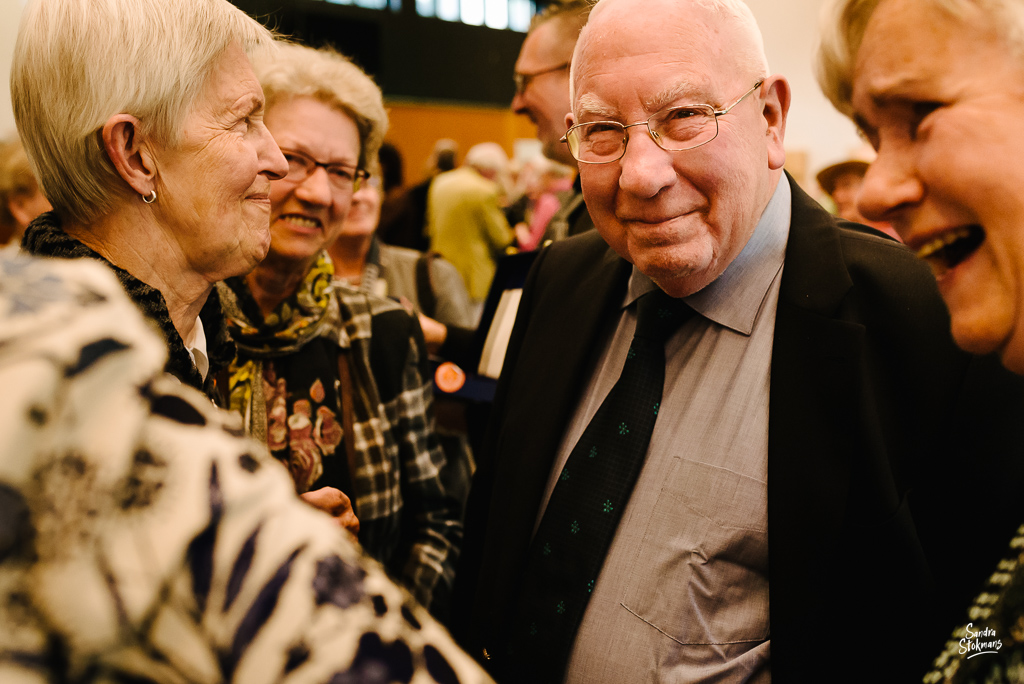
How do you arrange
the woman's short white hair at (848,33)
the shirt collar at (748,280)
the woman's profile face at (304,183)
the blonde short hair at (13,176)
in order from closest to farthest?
the woman's short white hair at (848,33) → the shirt collar at (748,280) → the woman's profile face at (304,183) → the blonde short hair at (13,176)

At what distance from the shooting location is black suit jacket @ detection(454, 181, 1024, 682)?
3.69 feet

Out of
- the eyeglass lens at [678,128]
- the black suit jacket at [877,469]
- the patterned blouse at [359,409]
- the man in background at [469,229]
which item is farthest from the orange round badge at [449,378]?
the man in background at [469,229]

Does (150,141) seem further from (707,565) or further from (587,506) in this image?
(707,565)

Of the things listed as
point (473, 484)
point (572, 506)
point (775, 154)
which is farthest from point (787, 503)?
point (473, 484)

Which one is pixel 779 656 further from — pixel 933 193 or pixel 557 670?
pixel 933 193

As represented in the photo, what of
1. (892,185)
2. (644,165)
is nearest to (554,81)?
(644,165)

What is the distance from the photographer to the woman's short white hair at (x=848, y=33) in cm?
74

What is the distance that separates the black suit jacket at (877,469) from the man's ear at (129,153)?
47.7 inches

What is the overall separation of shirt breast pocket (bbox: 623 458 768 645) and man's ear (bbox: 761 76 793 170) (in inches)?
25.9

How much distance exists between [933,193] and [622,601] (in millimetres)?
848

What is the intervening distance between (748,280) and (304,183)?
1.21m

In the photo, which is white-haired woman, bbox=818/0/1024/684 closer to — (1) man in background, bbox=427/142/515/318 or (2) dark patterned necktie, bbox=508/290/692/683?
(2) dark patterned necktie, bbox=508/290/692/683

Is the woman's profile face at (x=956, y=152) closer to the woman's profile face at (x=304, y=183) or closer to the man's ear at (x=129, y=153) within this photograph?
the man's ear at (x=129, y=153)

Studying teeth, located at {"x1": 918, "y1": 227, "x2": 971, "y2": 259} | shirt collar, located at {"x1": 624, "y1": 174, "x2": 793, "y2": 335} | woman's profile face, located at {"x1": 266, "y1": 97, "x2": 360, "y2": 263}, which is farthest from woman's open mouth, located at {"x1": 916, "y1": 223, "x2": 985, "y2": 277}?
woman's profile face, located at {"x1": 266, "y1": 97, "x2": 360, "y2": 263}
